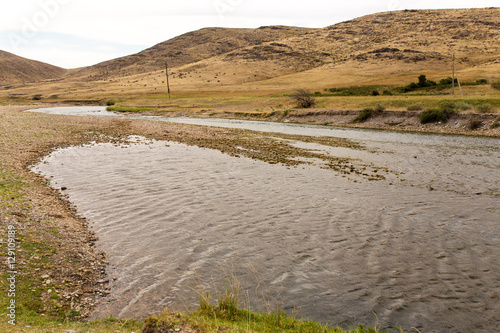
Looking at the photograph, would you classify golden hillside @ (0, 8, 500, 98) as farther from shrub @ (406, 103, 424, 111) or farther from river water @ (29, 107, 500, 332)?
river water @ (29, 107, 500, 332)

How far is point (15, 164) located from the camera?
715 inches

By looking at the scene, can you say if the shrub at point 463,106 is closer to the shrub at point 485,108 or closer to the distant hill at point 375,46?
the shrub at point 485,108

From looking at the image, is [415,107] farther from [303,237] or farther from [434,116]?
[303,237]

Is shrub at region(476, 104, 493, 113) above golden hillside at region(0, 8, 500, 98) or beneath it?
beneath

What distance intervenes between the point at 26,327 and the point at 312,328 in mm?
4786

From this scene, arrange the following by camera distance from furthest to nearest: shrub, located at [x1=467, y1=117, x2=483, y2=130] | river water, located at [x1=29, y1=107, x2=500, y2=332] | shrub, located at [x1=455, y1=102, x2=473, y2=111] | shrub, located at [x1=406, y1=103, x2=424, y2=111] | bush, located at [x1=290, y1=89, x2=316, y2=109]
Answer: bush, located at [x1=290, y1=89, x2=316, y2=109] < shrub, located at [x1=406, y1=103, x2=424, y2=111] < shrub, located at [x1=455, y1=102, x2=473, y2=111] < shrub, located at [x1=467, y1=117, x2=483, y2=130] < river water, located at [x1=29, y1=107, x2=500, y2=332]

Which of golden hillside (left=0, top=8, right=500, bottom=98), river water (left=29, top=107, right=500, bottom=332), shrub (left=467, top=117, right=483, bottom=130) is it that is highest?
golden hillside (left=0, top=8, right=500, bottom=98)

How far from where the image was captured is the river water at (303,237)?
7.52 metres

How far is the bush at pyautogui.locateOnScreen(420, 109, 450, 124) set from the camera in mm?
38469

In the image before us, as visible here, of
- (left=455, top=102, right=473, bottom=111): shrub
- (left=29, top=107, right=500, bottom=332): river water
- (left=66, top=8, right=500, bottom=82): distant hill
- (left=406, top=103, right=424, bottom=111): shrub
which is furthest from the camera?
(left=66, top=8, right=500, bottom=82): distant hill

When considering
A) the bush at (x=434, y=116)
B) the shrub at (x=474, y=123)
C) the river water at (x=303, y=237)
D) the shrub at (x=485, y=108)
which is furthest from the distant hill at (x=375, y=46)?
the river water at (x=303, y=237)

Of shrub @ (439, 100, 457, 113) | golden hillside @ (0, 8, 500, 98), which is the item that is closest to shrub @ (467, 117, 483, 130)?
shrub @ (439, 100, 457, 113)

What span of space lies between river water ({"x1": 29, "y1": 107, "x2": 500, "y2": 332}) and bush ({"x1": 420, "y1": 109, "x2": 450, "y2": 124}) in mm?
18616

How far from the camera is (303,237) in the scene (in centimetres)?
1109
